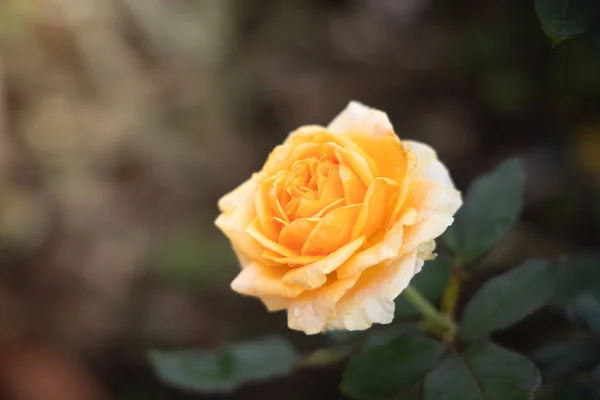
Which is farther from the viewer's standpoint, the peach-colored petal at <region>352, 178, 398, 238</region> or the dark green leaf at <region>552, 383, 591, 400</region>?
the dark green leaf at <region>552, 383, 591, 400</region>

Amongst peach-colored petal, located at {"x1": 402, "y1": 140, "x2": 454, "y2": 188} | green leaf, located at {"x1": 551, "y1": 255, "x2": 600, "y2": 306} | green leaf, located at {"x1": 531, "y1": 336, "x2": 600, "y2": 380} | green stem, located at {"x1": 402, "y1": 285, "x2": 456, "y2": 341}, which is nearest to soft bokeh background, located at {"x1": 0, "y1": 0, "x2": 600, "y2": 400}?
green leaf, located at {"x1": 551, "y1": 255, "x2": 600, "y2": 306}

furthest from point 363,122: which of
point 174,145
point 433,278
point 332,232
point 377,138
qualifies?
point 174,145

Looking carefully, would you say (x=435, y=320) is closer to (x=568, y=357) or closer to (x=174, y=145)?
(x=568, y=357)

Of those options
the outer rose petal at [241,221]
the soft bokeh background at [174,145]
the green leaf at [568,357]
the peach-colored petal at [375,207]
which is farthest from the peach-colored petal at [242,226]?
the soft bokeh background at [174,145]

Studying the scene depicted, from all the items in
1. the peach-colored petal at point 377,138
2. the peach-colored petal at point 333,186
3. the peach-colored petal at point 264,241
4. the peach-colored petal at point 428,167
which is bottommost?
the peach-colored petal at point 264,241

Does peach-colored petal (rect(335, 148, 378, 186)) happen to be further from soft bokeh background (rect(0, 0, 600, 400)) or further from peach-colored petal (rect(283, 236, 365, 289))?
soft bokeh background (rect(0, 0, 600, 400))

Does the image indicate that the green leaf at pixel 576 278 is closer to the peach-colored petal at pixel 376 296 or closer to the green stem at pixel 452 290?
the green stem at pixel 452 290

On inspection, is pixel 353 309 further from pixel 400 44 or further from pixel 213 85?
pixel 400 44
